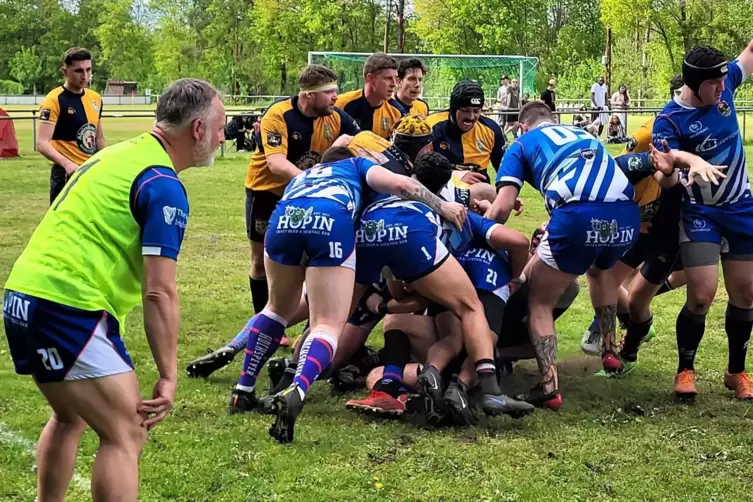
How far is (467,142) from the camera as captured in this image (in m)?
6.70

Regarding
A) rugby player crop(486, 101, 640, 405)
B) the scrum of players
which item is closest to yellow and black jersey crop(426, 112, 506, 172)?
the scrum of players

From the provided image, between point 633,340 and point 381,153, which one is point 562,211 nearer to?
point 381,153

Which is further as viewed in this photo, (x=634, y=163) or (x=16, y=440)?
(x=634, y=163)

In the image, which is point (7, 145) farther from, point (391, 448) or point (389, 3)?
point (389, 3)

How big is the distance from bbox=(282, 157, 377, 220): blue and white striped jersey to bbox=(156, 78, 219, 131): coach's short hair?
1.48m

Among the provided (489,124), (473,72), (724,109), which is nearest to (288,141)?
(489,124)

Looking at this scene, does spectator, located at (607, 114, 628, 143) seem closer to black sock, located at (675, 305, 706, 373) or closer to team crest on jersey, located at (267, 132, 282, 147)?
team crest on jersey, located at (267, 132, 282, 147)

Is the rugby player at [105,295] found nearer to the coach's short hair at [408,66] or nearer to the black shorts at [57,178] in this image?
the coach's short hair at [408,66]

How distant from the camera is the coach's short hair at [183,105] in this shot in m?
3.05

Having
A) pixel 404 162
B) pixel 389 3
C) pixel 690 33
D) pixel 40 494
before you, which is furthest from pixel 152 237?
pixel 389 3

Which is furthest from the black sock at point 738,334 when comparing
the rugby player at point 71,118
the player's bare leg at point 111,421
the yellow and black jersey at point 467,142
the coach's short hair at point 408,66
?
the rugby player at point 71,118

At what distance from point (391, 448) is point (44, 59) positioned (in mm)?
81026

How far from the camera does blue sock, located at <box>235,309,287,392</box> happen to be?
4.85 metres

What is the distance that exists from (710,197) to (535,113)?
46.5 inches
